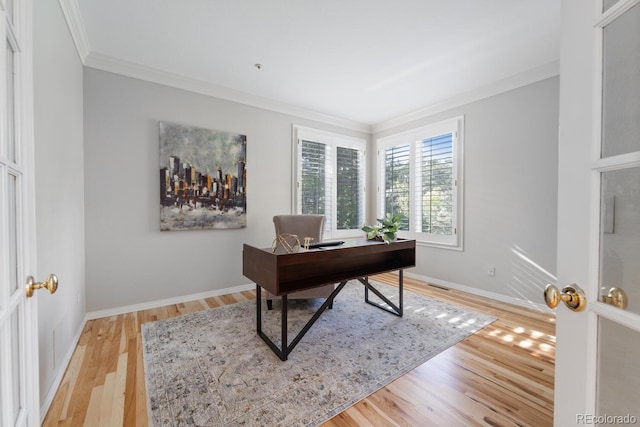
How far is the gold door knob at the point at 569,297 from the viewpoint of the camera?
613mm

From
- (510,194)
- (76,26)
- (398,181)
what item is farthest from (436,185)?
(76,26)

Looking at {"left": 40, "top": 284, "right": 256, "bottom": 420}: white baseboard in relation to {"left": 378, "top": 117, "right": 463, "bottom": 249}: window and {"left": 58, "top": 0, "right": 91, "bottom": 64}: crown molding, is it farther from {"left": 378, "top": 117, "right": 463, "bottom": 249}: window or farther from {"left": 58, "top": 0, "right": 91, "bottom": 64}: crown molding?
{"left": 378, "top": 117, "right": 463, "bottom": 249}: window

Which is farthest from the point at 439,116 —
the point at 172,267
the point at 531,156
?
the point at 172,267

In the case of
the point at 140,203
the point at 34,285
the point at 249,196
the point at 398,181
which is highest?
the point at 398,181

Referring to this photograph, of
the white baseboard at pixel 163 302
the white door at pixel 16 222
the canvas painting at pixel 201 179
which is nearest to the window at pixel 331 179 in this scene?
the canvas painting at pixel 201 179

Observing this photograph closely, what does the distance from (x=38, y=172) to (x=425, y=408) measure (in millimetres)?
2543

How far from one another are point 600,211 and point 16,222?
1482mm

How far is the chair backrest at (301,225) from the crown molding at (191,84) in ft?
5.52

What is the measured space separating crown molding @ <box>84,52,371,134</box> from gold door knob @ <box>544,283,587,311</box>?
3676mm

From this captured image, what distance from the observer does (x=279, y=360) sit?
1.98 m

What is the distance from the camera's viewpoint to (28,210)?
0.80 meters

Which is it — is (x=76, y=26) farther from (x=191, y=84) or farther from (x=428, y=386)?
(x=428, y=386)

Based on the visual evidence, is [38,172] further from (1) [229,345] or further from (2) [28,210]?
(1) [229,345]

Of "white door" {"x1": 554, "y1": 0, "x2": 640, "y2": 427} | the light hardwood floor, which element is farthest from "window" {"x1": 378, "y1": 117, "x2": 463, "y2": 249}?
"white door" {"x1": 554, "y1": 0, "x2": 640, "y2": 427}
